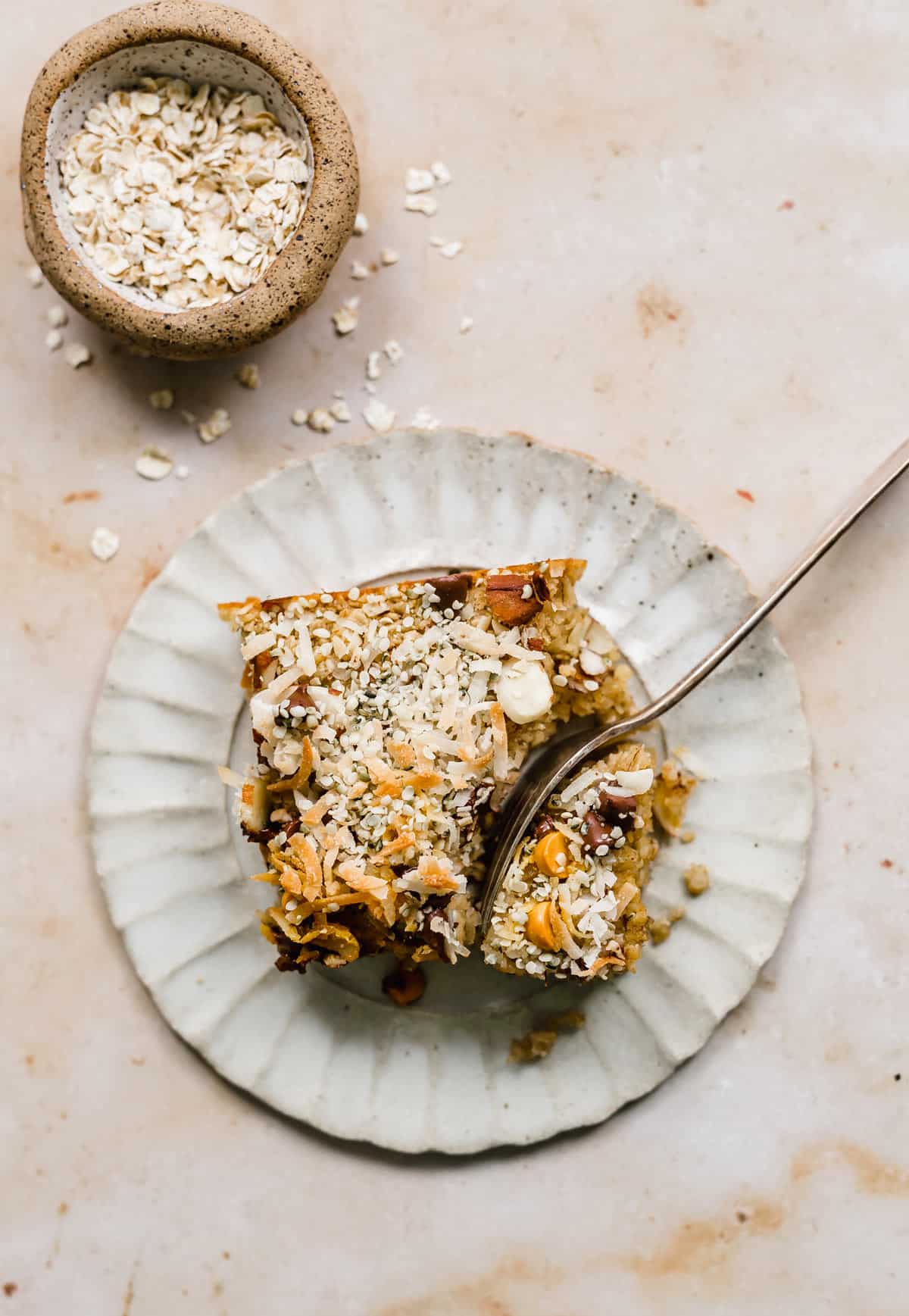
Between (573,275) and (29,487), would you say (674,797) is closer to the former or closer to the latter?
(573,275)

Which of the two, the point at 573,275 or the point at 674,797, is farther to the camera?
the point at 573,275

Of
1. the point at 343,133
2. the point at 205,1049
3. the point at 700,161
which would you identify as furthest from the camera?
the point at 700,161

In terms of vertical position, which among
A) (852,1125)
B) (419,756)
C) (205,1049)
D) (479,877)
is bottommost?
(852,1125)

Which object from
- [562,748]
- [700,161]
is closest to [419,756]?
[562,748]

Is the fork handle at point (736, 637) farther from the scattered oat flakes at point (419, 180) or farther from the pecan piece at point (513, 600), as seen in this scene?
the scattered oat flakes at point (419, 180)

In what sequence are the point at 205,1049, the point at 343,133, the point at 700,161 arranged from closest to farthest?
the point at 343,133
the point at 205,1049
the point at 700,161

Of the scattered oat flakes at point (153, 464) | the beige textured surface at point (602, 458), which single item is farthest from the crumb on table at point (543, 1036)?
the scattered oat flakes at point (153, 464)

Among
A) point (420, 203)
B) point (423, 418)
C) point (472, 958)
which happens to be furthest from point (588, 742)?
point (420, 203)

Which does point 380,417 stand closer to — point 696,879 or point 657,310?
point 657,310
